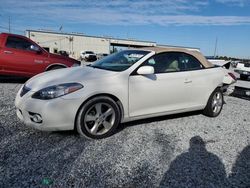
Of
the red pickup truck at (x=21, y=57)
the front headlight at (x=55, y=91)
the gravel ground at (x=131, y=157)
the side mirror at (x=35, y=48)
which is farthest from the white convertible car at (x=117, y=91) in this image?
the side mirror at (x=35, y=48)

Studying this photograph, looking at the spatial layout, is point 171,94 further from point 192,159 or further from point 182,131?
point 192,159

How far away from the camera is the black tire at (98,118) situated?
→ 3.78 metres

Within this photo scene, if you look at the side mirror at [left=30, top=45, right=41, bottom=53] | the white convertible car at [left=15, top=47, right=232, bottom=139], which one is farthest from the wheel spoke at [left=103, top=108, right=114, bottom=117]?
the side mirror at [left=30, top=45, right=41, bottom=53]

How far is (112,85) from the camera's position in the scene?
3.96 metres

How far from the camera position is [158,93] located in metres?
4.45

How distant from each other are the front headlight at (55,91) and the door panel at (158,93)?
3.19 ft

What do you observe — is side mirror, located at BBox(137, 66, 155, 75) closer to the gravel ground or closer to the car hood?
the car hood

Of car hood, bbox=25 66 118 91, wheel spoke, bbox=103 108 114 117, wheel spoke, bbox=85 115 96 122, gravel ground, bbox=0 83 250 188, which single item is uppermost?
car hood, bbox=25 66 118 91

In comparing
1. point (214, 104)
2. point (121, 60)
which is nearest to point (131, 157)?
point (121, 60)

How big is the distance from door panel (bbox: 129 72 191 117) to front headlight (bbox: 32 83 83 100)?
97 centimetres

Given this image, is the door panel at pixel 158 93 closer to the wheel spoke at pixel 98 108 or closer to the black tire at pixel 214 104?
the wheel spoke at pixel 98 108

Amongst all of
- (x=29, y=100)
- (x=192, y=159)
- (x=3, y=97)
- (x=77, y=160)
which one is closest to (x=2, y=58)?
(x=3, y=97)

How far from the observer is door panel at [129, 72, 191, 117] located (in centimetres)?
421

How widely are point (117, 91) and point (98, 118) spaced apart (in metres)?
0.52
